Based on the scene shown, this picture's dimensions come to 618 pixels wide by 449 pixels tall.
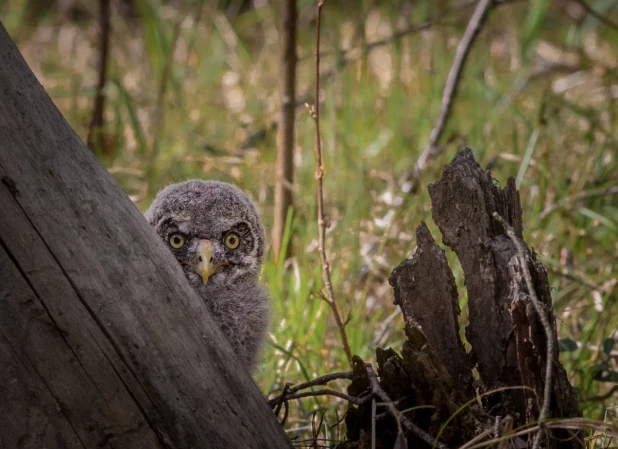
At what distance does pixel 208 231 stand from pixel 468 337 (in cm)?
91

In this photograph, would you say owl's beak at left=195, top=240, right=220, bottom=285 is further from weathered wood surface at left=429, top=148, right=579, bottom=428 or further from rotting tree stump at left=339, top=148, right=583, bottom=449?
weathered wood surface at left=429, top=148, right=579, bottom=428

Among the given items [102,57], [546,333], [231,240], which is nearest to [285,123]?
[231,240]

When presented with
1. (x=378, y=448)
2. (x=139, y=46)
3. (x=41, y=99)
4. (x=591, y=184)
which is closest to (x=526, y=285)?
(x=378, y=448)

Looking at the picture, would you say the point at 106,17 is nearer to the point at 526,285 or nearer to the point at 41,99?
the point at 41,99

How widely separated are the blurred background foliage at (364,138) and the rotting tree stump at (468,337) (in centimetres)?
34

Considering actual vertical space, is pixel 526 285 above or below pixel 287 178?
below

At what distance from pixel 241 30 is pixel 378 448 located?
288 inches

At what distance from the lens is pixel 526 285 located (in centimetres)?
219

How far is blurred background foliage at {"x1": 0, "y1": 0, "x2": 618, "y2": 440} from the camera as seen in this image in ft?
12.1

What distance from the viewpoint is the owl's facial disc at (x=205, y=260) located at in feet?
8.38

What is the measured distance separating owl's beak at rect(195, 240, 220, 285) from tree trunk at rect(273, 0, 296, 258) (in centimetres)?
135

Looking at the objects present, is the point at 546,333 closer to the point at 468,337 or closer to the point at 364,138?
the point at 468,337

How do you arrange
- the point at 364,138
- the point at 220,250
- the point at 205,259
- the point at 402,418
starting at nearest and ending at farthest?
1. the point at 402,418
2. the point at 205,259
3. the point at 220,250
4. the point at 364,138

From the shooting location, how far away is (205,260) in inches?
101
